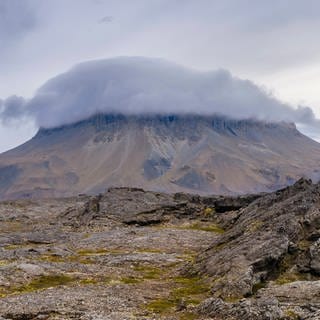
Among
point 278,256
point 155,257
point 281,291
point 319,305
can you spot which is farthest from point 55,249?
point 319,305

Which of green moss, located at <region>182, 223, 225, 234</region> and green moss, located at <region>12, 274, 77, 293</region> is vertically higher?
green moss, located at <region>12, 274, 77, 293</region>

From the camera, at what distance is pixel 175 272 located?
254ft

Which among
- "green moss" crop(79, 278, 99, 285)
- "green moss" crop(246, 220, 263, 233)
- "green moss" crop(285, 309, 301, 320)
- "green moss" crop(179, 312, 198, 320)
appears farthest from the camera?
"green moss" crop(246, 220, 263, 233)

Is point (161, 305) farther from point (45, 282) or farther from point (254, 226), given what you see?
point (254, 226)

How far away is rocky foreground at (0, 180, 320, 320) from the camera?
47.6 m

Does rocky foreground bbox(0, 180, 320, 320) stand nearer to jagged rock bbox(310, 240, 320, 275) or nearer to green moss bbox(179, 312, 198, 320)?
jagged rock bbox(310, 240, 320, 275)

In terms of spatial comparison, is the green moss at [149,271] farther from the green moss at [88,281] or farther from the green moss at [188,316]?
the green moss at [188,316]

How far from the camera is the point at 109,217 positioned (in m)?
145

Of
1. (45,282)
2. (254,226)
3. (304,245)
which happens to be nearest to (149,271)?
(45,282)

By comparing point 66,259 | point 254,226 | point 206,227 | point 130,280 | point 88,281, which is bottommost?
point 206,227

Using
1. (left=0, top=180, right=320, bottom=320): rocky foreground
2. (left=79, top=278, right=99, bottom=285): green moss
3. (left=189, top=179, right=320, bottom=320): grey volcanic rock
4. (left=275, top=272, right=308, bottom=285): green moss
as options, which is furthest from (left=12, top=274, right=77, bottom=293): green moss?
(left=275, top=272, right=308, bottom=285): green moss

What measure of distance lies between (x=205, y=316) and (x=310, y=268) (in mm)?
20454

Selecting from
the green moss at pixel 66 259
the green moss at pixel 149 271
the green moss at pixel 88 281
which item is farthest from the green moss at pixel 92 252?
the green moss at pixel 88 281

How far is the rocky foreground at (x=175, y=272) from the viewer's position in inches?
1874
